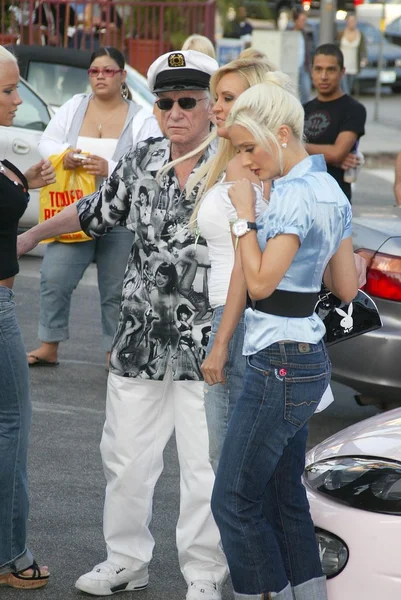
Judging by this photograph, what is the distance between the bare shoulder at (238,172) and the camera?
12.3ft

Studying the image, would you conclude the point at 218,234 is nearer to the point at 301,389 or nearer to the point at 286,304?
the point at 286,304

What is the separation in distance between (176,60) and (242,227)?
1061 millimetres

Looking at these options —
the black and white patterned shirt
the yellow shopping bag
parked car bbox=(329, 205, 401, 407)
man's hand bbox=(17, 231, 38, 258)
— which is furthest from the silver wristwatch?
the yellow shopping bag

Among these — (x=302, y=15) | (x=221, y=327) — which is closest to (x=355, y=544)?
(x=221, y=327)

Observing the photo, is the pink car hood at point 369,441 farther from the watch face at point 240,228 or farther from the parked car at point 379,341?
the parked car at point 379,341

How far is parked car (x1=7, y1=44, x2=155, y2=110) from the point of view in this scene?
465 inches

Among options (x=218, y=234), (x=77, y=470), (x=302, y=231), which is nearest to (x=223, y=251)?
(x=218, y=234)

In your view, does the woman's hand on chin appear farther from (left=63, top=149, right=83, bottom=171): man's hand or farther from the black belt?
(left=63, top=149, right=83, bottom=171): man's hand

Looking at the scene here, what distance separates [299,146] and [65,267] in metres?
3.77

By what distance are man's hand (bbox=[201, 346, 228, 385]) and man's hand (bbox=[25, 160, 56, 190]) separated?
1110 mm

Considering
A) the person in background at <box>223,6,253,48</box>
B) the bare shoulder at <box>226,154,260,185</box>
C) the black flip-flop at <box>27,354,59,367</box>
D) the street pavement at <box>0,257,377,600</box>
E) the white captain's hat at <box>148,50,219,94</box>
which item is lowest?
the person in background at <box>223,6,253,48</box>

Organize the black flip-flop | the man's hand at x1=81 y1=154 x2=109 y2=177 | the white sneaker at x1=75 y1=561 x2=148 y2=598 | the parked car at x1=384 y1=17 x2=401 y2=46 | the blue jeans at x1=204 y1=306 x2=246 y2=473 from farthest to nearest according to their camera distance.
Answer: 1. the parked car at x1=384 y1=17 x2=401 y2=46
2. the black flip-flop
3. the man's hand at x1=81 y1=154 x2=109 y2=177
4. the white sneaker at x1=75 y1=561 x2=148 y2=598
5. the blue jeans at x1=204 y1=306 x2=246 y2=473

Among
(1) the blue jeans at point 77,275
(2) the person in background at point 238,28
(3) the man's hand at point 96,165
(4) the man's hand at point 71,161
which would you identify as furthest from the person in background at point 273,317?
(2) the person in background at point 238,28

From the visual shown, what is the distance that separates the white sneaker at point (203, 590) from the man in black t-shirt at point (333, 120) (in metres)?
4.39
